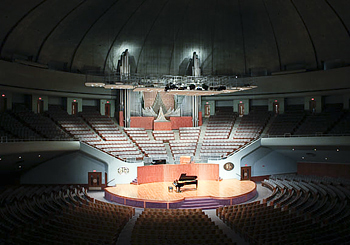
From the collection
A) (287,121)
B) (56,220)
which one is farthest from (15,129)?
(287,121)

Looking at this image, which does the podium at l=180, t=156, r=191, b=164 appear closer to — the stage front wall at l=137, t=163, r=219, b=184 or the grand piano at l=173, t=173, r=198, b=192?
the stage front wall at l=137, t=163, r=219, b=184

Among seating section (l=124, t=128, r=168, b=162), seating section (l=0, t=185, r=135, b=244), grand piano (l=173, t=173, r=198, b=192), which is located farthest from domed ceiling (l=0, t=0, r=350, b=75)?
grand piano (l=173, t=173, r=198, b=192)

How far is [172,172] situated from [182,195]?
353cm

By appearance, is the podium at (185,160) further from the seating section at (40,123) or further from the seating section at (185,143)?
the seating section at (40,123)

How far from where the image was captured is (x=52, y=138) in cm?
1772

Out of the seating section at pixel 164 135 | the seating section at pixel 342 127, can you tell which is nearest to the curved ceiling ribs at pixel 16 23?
the seating section at pixel 164 135

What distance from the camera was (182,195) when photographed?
15.0m

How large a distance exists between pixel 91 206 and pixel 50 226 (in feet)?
10.4

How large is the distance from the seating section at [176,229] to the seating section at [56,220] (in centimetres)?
80

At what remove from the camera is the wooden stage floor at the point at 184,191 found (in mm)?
14663

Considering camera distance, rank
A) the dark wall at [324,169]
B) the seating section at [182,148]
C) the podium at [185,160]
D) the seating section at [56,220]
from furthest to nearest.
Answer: the seating section at [182,148]
the dark wall at [324,169]
the podium at [185,160]
the seating section at [56,220]

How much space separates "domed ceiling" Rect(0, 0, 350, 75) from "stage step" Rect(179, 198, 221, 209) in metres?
11.1

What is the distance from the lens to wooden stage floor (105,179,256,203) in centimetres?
1466

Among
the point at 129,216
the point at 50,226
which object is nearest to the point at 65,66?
the point at 129,216
